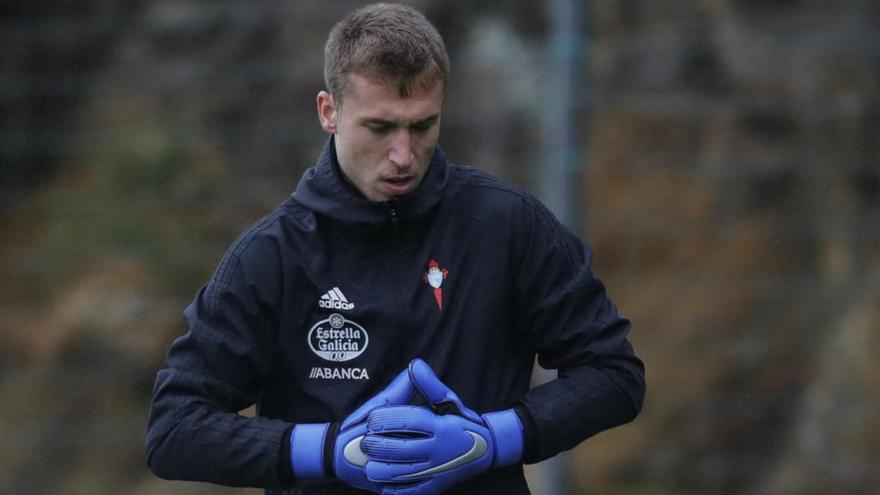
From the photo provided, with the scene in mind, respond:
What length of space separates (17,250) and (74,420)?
75 centimetres

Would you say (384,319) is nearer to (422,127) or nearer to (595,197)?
(422,127)

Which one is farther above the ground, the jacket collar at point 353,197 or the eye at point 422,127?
the eye at point 422,127

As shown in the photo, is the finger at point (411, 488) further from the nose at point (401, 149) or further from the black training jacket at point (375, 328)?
the nose at point (401, 149)

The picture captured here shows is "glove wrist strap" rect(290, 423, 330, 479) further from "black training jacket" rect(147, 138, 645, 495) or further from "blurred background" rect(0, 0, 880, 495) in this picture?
"blurred background" rect(0, 0, 880, 495)

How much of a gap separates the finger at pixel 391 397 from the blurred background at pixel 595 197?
240cm

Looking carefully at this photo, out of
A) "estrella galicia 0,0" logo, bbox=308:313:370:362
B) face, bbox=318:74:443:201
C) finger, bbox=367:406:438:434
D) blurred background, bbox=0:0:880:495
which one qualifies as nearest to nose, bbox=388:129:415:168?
face, bbox=318:74:443:201

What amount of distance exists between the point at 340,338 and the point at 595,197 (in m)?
2.99

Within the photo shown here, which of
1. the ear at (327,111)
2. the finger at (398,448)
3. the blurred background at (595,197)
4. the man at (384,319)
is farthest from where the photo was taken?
the blurred background at (595,197)

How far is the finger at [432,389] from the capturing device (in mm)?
2338

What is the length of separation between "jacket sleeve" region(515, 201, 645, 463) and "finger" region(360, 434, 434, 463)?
8.7 inches

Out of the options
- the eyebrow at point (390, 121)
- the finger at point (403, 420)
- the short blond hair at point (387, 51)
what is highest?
the short blond hair at point (387, 51)

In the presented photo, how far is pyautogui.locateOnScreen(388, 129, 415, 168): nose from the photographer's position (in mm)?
2424

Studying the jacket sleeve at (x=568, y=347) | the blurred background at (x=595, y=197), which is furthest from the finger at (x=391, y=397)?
the blurred background at (x=595, y=197)

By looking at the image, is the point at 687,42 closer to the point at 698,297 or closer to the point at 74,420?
the point at 698,297
